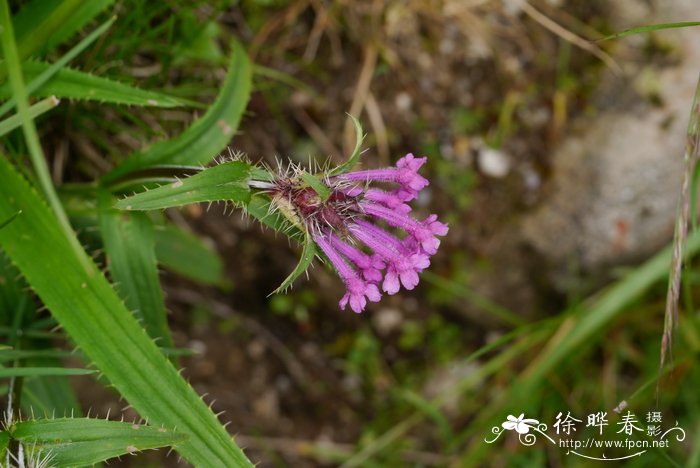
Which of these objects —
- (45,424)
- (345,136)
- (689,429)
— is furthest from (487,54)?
(45,424)

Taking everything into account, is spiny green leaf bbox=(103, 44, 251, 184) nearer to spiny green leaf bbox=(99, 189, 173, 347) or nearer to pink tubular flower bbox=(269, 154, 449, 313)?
spiny green leaf bbox=(99, 189, 173, 347)

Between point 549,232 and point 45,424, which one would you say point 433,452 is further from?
point 45,424

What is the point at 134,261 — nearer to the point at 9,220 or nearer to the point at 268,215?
the point at 9,220

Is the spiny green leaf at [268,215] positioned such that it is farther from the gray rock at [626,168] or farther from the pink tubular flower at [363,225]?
the gray rock at [626,168]

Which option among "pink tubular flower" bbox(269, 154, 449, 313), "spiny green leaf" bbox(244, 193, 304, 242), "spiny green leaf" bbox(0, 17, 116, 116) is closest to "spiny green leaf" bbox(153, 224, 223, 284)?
"spiny green leaf" bbox(0, 17, 116, 116)

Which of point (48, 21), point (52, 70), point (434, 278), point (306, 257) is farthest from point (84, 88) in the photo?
point (434, 278)

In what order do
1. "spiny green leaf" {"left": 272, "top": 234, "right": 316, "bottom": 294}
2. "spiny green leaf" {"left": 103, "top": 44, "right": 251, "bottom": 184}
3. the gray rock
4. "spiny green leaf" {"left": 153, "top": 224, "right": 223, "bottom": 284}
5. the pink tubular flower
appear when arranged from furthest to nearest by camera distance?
the gray rock, "spiny green leaf" {"left": 153, "top": 224, "right": 223, "bottom": 284}, "spiny green leaf" {"left": 103, "top": 44, "right": 251, "bottom": 184}, the pink tubular flower, "spiny green leaf" {"left": 272, "top": 234, "right": 316, "bottom": 294}

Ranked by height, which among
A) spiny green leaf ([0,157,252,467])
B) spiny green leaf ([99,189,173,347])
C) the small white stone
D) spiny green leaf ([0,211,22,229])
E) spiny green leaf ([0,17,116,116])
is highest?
the small white stone
